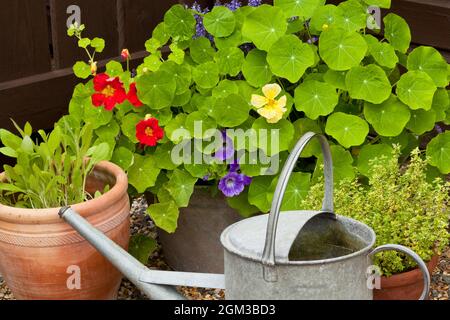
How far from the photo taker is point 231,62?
2.56m

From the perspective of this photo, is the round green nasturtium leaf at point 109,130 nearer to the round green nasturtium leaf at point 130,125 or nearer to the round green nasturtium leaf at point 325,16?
the round green nasturtium leaf at point 130,125

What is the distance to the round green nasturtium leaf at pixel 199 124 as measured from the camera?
248 centimetres

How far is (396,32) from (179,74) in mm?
749

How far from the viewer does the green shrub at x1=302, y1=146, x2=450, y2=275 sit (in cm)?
216

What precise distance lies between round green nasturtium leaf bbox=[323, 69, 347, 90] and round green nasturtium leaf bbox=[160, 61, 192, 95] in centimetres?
45

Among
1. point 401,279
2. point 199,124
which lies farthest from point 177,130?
point 401,279

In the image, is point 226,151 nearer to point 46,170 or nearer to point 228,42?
point 228,42

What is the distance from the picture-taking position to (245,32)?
8.27 ft

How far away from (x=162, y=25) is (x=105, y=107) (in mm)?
399

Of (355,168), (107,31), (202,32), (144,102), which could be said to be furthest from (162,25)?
(355,168)

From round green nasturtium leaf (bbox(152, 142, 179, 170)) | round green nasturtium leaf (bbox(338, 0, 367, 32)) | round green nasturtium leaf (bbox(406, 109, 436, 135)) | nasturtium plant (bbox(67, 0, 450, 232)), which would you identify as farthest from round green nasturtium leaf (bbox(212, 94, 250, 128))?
round green nasturtium leaf (bbox(406, 109, 436, 135))

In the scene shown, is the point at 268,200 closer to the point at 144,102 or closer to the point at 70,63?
the point at 144,102

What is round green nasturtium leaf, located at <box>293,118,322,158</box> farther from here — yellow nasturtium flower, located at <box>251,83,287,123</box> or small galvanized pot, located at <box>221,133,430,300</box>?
small galvanized pot, located at <box>221,133,430,300</box>

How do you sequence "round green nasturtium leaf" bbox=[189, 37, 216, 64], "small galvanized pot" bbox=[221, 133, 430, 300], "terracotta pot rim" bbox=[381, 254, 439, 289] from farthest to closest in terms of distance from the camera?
"round green nasturtium leaf" bbox=[189, 37, 216, 64] < "terracotta pot rim" bbox=[381, 254, 439, 289] < "small galvanized pot" bbox=[221, 133, 430, 300]
